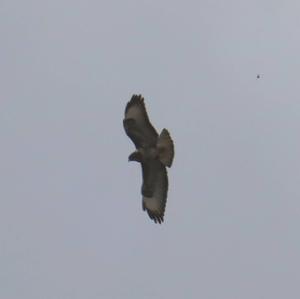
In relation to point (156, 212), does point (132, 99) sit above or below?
above

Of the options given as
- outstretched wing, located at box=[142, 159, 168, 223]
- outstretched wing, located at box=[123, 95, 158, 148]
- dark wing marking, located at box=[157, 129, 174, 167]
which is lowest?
outstretched wing, located at box=[142, 159, 168, 223]

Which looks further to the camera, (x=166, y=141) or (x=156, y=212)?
(x=156, y=212)

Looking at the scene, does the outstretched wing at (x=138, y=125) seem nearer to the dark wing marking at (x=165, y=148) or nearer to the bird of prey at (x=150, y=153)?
the bird of prey at (x=150, y=153)

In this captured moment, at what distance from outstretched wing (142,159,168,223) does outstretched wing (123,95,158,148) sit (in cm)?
64

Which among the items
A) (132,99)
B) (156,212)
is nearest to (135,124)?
(132,99)

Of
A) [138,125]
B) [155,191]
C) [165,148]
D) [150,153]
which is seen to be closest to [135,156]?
[150,153]

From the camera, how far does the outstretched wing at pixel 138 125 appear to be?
23.1 metres

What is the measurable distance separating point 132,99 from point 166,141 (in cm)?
145

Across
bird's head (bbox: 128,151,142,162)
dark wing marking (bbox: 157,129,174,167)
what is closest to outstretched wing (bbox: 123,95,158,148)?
bird's head (bbox: 128,151,142,162)

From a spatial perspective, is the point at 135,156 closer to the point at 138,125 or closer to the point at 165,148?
the point at 138,125

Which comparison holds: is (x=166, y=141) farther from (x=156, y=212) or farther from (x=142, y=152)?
(x=156, y=212)

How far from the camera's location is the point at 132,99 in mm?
23344

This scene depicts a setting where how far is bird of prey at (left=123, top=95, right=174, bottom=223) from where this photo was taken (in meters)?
22.7

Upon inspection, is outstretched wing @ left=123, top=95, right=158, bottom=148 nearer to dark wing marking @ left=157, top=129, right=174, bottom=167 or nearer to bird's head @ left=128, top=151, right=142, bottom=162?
bird's head @ left=128, top=151, right=142, bottom=162
